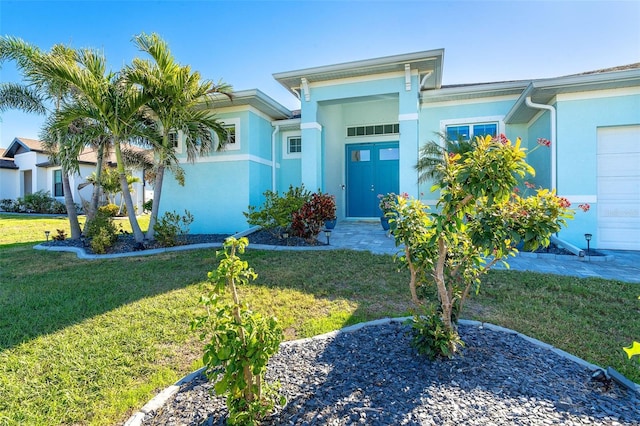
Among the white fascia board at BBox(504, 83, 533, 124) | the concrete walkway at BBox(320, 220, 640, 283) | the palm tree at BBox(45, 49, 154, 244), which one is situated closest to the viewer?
the concrete walkway at BBox(320, 220, 640, 283)

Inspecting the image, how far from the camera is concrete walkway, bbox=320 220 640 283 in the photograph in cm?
561

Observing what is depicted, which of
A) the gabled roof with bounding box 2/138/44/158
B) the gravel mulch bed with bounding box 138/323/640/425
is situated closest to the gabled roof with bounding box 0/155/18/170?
the gabled roof with bounding box 2/138/44/158

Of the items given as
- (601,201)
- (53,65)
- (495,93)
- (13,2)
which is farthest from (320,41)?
(601,201)

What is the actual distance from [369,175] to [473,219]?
383 inches

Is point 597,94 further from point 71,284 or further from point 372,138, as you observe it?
point 71,284

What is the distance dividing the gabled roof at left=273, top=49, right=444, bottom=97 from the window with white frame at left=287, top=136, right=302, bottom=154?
7.29 ft

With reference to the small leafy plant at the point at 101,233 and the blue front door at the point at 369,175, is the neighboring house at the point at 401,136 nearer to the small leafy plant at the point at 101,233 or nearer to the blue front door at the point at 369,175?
the blue front door at the point at 369,175

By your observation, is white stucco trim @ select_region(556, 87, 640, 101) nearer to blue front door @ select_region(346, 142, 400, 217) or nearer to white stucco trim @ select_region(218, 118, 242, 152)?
blue front door @ select_region(346, 142, 400, 217)

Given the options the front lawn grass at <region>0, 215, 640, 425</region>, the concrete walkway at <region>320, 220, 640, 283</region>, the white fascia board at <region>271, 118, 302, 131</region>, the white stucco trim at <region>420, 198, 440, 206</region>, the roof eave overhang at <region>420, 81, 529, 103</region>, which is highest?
the roof eave overhang at <region>420, 81, 529, 103</region>

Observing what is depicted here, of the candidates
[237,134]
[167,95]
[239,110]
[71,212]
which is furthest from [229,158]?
[71,212]

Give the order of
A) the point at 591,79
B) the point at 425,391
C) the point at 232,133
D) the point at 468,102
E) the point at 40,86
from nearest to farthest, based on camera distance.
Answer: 1. the point at 425,391
2. the point at 591,79
3. the point at 40,86
4. the point at 468,102
5. the point at 232,133

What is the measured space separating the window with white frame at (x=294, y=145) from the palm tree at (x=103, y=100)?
16.7ft

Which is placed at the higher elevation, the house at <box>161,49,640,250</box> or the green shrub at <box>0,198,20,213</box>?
the house at <box>161,49,640,250</box>

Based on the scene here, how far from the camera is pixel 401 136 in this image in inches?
360
